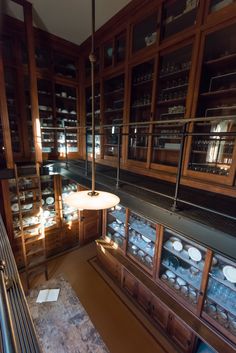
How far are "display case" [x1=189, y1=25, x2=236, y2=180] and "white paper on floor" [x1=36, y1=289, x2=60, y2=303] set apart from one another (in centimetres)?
289

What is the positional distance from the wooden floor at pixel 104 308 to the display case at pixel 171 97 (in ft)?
7.46

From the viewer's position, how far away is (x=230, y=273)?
1.57 meters

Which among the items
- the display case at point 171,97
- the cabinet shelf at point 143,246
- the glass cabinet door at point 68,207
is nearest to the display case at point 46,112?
the glass cabinet door at point 68,207

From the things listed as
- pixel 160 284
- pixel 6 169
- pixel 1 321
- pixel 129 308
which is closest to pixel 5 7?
pixel 6 169

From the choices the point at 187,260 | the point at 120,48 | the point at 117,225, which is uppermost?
the point at 120,48

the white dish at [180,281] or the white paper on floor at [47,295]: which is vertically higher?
the white dish at [180,281]

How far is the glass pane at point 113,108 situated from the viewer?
128 inches

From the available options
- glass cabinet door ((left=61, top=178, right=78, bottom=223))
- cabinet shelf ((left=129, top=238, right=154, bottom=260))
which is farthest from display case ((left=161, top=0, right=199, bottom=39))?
glass cabinet door ((left=61, top=178, right=78, bottom=223))

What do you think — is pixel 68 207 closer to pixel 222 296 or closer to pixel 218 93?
pixel 222 296

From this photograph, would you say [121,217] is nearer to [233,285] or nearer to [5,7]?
[233,285]

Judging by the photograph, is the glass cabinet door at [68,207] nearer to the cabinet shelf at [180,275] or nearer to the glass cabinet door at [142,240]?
the glass cabinet door at [142,240]

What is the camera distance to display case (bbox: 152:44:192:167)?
229 centimetres

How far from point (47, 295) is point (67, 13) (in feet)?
14.6

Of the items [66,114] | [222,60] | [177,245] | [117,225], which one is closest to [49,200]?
[117,225]
